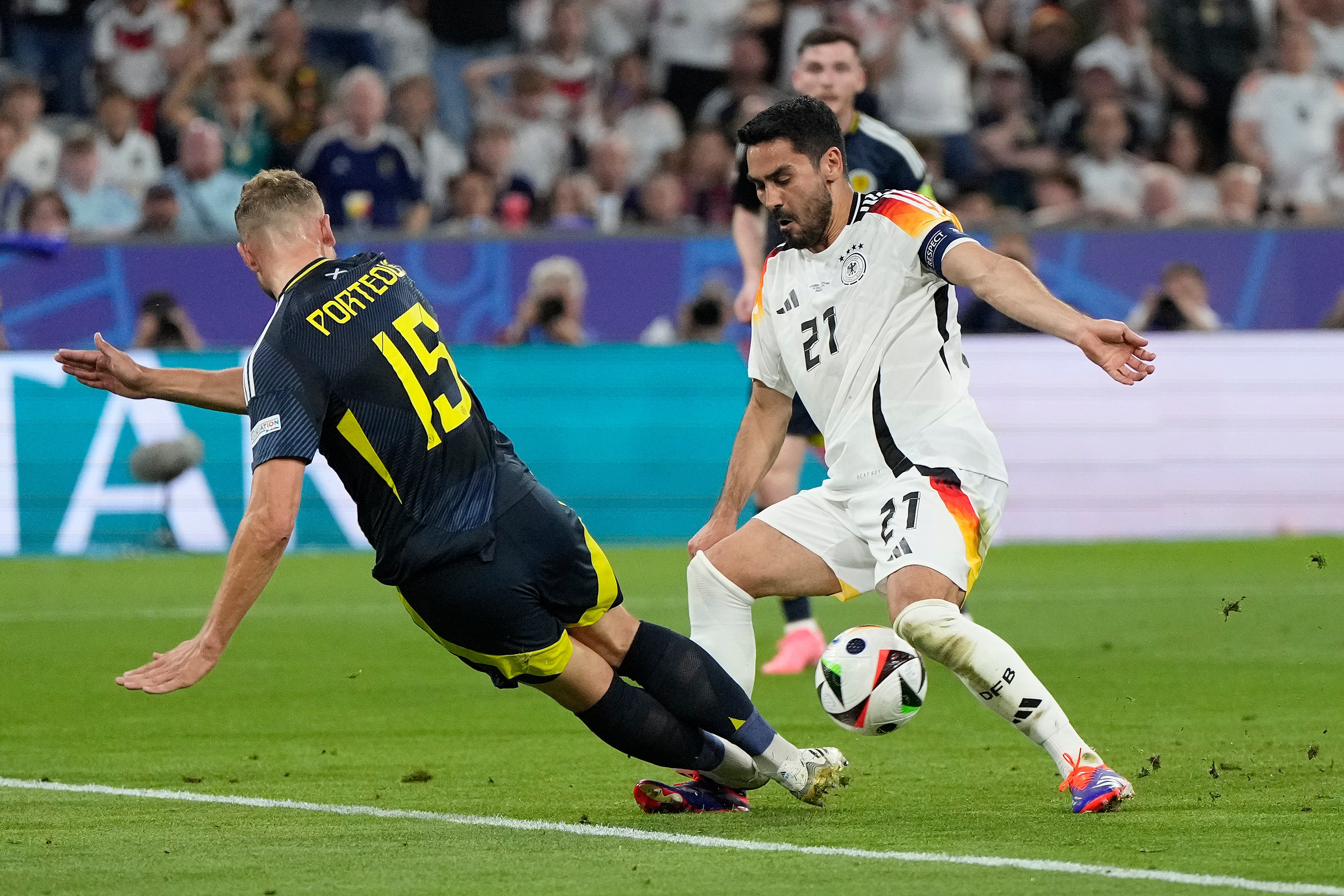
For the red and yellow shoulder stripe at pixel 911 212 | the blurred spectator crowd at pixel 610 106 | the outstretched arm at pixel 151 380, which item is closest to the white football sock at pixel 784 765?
the red and yellow shoulder stripe at pixel 911 212

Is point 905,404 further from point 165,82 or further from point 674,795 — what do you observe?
point 165,82

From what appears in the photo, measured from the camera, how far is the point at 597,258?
14.9m

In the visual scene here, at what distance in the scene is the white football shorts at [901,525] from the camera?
5.52m

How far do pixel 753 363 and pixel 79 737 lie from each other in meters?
3.07

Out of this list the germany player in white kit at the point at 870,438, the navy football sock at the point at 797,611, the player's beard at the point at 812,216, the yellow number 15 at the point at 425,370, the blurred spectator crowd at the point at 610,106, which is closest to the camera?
the yellow number 15 at the point at 425,370

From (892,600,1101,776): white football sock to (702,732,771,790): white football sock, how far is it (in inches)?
23.5

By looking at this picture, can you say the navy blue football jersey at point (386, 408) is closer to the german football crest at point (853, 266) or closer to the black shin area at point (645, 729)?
the black shin area at point (645, 729)

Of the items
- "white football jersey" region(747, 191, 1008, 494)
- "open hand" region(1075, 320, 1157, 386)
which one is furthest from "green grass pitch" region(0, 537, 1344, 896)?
"open hand" region(1075, 320, 1157, 386)

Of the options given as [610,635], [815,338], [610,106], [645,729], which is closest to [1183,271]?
[610,106]

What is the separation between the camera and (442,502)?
5.28 m

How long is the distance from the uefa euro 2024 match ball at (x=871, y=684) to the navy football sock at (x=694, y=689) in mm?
225

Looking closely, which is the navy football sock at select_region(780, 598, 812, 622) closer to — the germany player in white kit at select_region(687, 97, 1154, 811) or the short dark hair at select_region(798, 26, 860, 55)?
the short dark hair at select_region(798, 26, 860, 55)

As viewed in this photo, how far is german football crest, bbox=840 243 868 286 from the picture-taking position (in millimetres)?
5766

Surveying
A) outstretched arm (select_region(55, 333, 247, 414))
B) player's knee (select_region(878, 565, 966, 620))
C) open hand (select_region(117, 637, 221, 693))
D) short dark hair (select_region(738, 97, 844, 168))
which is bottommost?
open hand (select_region(117, 637, 221, 693))
